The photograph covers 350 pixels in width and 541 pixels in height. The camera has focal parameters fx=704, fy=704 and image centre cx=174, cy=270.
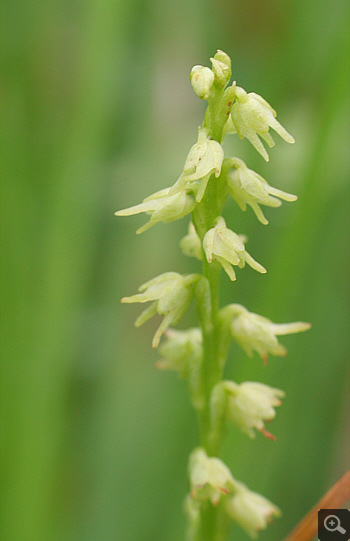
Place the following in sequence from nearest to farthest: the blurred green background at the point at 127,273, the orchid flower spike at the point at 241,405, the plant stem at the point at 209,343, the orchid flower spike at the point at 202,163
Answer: the orchid flower spike at the point at 202,163
the plant stem at the point at 209,343
the orchid flower spike at the point at 241,405
the blurred green background at the point at 127,273

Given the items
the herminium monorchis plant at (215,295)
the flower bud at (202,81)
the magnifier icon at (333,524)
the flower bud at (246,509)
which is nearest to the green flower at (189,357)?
the herminium monorchis plant at (215,295)

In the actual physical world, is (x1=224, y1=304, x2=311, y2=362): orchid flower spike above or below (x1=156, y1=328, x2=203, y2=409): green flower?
above

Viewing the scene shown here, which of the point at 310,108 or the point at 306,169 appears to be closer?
the point at 306,169

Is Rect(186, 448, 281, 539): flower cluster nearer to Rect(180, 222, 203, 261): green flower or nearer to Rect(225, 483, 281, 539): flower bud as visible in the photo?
Rect(225, 483, 281, 539): flower bud

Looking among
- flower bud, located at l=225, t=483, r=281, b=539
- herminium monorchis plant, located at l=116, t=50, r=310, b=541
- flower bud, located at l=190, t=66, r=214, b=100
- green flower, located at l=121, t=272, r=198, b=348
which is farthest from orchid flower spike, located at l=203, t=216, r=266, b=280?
flower bud, located at l=225, t=483, r=281, b=539

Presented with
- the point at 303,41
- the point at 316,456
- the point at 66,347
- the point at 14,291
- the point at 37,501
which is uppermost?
the point at 303,41

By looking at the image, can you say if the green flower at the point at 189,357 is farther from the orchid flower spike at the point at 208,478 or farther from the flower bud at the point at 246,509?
the flower bud at the point at 246,509

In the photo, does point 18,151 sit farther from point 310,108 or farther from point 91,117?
point 310,108

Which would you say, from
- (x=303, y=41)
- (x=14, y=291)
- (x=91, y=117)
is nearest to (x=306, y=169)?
(x=303, y=41)
